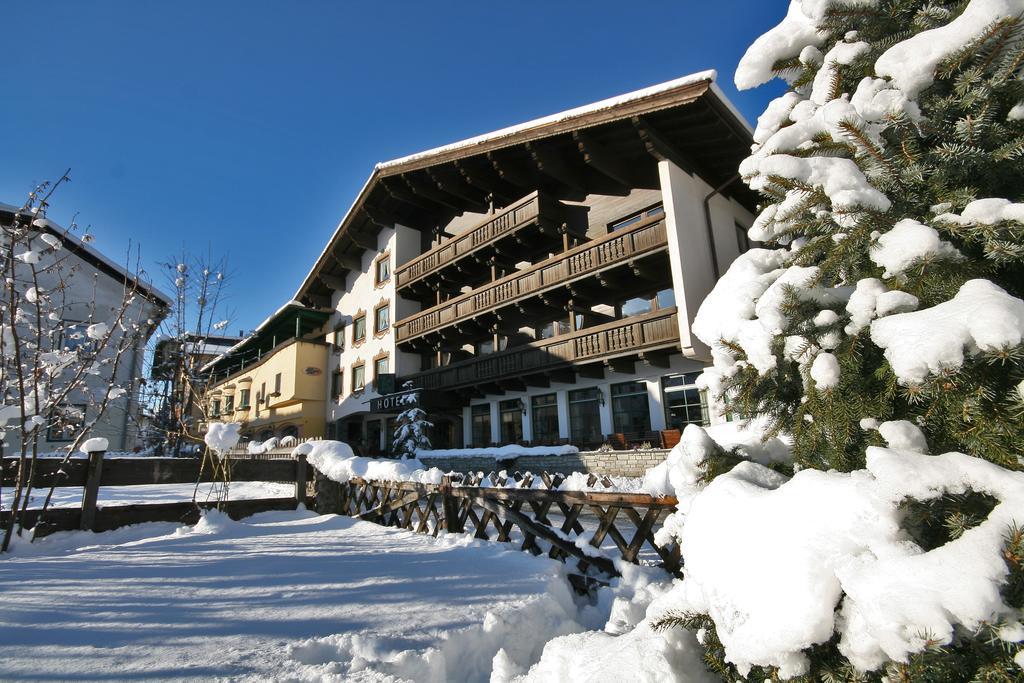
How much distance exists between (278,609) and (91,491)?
14.5ft

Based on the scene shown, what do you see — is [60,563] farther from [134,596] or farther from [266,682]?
[266,682]

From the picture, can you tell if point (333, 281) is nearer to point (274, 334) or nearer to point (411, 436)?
point (274, 334)

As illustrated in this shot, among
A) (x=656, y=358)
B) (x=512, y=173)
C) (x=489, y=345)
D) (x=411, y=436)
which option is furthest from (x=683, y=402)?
(x=411, y=436)

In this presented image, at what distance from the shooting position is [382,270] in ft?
94.8

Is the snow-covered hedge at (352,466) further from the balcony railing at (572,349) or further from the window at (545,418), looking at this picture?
the window at (545,418)

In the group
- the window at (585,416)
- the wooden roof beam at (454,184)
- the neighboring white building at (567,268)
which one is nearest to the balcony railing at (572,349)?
the neighboring white building at (567,268)

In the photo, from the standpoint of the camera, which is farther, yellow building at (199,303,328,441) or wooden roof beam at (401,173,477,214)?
yellow building at (199,303,328,441)

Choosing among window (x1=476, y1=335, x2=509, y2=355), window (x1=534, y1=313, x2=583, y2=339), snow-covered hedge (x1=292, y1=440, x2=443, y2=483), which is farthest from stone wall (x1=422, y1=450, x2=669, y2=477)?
snow-covered hedge (x1=292, y1=440, x2=443, y2=483)

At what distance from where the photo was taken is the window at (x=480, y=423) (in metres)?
22.3

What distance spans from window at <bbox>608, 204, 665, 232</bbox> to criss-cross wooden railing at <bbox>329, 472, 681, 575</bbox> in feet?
42.1

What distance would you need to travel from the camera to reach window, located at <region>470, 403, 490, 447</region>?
879 inches

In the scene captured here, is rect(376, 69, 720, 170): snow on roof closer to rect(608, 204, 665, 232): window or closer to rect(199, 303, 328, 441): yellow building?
rect(608, 204, 665, 232): window

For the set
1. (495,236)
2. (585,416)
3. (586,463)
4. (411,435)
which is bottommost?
(586,463)

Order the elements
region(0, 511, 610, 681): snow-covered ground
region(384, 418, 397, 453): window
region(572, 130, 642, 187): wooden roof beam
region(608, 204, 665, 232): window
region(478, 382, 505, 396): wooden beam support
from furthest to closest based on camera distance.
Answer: region(384, 418, 397, 453): window, region(478, 382, 505, 396): wooden beam support, region(608, 204, 665, 232): window, region(572, 130, 642, 187): wooden roof beam, region(0, 511, 610, 681): snow-covered ground
